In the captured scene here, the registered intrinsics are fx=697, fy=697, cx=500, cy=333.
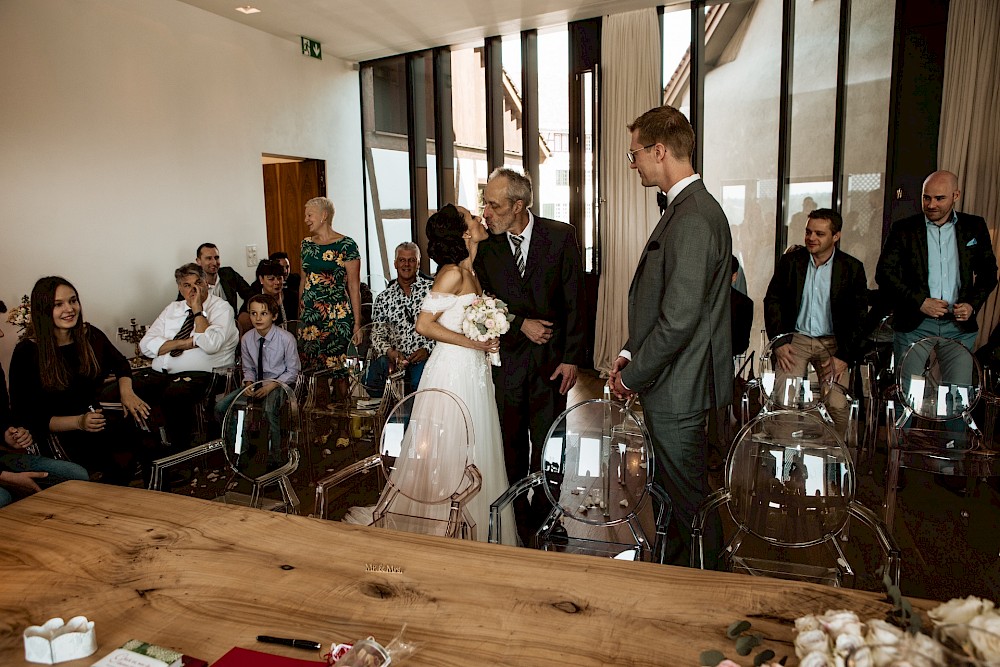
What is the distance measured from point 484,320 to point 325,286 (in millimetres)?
2618

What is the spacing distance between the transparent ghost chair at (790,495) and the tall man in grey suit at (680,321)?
1.09 feet

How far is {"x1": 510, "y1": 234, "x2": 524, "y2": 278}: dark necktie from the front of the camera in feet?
11.4

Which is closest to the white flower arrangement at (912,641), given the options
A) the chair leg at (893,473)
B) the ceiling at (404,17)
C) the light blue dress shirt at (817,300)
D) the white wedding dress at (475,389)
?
the white wedding dress at (475,389)

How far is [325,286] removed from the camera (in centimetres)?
547

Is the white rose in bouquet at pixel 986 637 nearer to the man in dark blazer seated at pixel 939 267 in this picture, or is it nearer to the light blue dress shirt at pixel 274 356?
the man in dark blazer seated at pixel 939 267

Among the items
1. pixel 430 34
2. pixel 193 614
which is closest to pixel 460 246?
pixel 193 614

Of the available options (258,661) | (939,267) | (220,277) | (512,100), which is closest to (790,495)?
(258,661)

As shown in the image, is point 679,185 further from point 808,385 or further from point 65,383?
point 65,383

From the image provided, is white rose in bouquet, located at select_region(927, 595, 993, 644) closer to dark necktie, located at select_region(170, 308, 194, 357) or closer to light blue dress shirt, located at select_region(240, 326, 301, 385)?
light blue dress shirt, located at select_region(240, 326, 301, 385)

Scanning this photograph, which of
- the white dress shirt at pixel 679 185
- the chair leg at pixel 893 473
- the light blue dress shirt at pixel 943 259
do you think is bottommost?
the chair leg at pixel 893 473

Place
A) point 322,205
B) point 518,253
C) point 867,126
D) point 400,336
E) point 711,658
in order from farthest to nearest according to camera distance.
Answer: point 867,126, point 322,205, point 400,336, point 518,253, point 711,658

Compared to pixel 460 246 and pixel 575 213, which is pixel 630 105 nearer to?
pixel 575 213

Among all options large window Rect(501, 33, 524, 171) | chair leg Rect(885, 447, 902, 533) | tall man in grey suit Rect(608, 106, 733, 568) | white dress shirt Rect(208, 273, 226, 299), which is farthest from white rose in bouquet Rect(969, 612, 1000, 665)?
large window Rect(501, 33, 524, 171)

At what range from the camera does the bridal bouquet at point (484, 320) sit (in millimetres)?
3219
